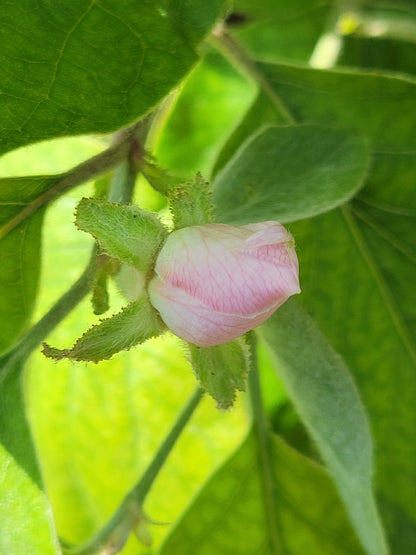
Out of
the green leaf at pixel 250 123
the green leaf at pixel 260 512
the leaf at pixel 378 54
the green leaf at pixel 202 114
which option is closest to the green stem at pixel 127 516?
the green leaf at pixel 260 512

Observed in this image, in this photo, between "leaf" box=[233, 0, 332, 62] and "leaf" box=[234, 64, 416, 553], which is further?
"leaf" box=[233, 0, 332, 62]

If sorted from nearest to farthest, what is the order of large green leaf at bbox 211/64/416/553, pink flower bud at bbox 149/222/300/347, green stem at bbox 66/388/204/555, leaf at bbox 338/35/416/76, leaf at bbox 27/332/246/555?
pink flower bud at bbox 149/222/300/347 < green stem at bbox 66/388/204/555 < large green leaf at bbox 211/64/416/553 < leaf at bbox 27/332/246/555 < leaf at bbox 338/35/416/76

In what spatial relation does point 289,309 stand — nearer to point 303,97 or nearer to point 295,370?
point 295,370

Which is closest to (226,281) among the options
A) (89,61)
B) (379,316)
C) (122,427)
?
(89,61)

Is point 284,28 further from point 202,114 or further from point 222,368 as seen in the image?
point 222,368

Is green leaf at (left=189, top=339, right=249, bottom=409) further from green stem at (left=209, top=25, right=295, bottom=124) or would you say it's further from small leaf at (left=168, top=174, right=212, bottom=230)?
green stem at (left=209, top=25, right=295, bottom=124)

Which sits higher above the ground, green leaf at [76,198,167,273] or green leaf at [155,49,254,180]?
green leaf at [155,49,254,180]

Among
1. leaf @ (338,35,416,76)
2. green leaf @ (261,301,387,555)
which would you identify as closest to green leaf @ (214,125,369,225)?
green leaf @ (261,301,387,555)

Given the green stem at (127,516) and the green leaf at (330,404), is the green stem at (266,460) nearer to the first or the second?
the green stem at (127,516)

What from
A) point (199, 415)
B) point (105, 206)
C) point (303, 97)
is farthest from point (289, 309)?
point (199, 415)
